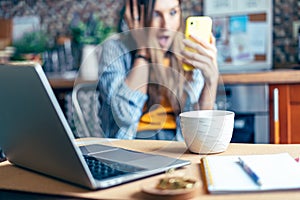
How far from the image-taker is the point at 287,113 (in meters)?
2.60

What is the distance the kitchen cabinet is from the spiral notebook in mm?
1741

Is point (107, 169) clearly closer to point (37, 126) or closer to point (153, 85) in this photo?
point (37, 126)

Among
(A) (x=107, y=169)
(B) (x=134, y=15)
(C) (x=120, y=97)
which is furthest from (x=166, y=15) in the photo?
(A) (x=107, y=169)

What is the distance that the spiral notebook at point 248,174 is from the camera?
0.74 meters

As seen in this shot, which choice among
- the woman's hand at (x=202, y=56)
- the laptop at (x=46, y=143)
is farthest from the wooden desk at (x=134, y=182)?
the woman's hand at (x=202, y=56)

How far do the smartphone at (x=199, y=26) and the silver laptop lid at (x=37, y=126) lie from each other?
73 centimetres

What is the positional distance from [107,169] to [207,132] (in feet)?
0.90

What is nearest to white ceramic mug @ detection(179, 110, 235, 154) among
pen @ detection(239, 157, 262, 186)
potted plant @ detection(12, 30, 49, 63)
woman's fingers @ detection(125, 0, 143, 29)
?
pen @ detection(239, 157, 262, 186)

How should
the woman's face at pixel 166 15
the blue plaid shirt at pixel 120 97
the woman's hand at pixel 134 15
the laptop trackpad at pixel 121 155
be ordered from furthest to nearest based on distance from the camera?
the woman's hand at pixel 134 15
the woman's face at pixel 166 15
the blue plaid shirt at pixel 120 97
the laptop trackpad at pixel 121 155

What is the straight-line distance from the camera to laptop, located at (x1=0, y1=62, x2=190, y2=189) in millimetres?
732

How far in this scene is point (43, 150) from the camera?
841mm

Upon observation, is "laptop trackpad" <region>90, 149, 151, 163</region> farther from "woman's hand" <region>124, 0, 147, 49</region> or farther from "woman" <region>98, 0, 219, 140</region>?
"woman's hand" <region>124, 0, 147, 49</region>

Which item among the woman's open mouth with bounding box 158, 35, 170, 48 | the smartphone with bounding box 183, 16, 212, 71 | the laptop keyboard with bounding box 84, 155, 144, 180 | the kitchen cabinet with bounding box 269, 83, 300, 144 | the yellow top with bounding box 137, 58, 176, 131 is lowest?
the kitchen cabinet with bounding box 269, 83, 300, 144

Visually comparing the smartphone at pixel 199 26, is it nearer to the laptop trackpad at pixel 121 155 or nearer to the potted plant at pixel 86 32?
the laptop trackpad at pixel 121 155
